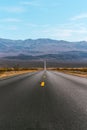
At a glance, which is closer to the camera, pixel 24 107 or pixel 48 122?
pixel 48 122

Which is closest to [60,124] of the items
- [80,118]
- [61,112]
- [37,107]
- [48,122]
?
[48,122]

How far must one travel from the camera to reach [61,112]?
668 cm

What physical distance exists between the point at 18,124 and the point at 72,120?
4.08 feet

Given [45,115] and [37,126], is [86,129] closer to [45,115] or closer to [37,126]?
[37,126]

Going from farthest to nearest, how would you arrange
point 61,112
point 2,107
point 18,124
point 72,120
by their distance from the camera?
point 2,107, point 61,112, point 72,120, point 18,124

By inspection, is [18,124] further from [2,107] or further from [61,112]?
[2,107]

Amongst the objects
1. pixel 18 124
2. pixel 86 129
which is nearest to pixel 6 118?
pixel 18 124

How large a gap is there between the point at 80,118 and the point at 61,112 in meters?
0.84

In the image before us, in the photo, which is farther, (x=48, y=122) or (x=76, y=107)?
(x=76, y=107)

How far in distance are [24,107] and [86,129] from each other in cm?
279

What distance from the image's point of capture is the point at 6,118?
5.92m

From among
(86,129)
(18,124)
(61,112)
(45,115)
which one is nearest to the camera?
(86,129)

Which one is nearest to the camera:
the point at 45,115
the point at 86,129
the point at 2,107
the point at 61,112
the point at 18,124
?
the point at 86,129

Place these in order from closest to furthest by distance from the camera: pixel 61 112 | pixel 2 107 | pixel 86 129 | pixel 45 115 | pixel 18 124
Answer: pixel 86 129
pixel 18 124
pixel 45 115
pixel 61 112
pixel 2 107
